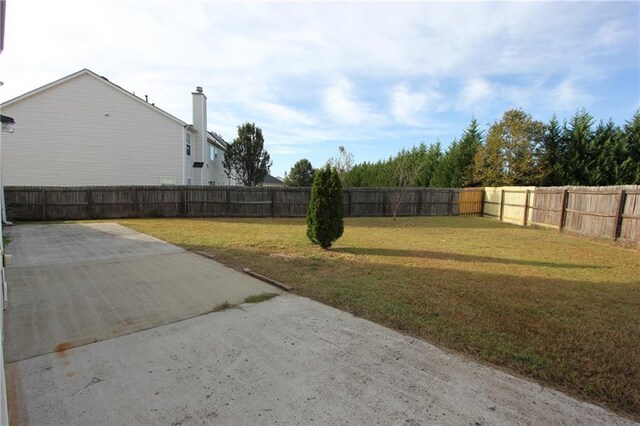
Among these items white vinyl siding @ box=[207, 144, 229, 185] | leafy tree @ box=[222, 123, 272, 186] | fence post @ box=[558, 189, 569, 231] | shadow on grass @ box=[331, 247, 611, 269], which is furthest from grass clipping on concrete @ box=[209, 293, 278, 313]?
leafy tree @ box=[222, 123, 272, 186]

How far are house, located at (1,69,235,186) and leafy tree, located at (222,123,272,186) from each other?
28.6ft

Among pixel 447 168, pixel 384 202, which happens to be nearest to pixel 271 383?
pixel 384 202

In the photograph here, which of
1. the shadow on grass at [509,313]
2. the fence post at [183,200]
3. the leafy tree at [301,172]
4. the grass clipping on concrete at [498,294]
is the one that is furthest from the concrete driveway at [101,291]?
the leafy tree at [301,172]

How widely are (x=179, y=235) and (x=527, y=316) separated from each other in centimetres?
872

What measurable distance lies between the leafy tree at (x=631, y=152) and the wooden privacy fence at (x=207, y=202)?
6.69 metres

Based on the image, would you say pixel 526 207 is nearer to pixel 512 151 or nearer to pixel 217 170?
pixel 512 151

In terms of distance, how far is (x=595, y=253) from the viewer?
8.17 m

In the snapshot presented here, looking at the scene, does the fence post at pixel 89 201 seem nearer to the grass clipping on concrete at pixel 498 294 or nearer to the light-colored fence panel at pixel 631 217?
the grass clipping on concrete at pixel 498 294

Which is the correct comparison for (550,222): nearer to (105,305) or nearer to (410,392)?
(410,392)

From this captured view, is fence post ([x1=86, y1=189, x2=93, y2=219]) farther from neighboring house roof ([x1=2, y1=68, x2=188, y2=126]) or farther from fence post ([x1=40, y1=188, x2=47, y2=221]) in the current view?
neighboring house roof ([x1=2, y1=68, x2=188, y2=126])

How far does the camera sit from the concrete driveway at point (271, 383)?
82.5 inches

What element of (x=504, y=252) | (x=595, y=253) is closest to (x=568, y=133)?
(x=595, y=253)

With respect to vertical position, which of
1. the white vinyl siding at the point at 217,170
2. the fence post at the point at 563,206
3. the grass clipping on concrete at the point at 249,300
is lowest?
the grass clipping on concrete at the point at 249,300

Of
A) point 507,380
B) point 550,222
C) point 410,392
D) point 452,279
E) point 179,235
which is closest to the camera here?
point 410,392
